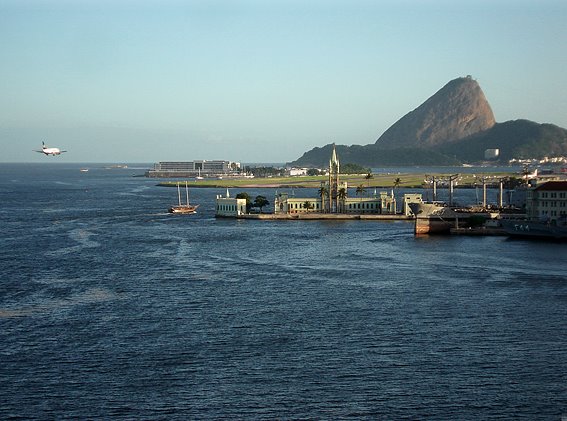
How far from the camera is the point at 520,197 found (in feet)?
244

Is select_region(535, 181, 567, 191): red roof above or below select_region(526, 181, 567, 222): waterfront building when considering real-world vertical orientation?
above

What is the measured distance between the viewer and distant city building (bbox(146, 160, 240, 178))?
17962 cm

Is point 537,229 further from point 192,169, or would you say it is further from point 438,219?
point 192,169

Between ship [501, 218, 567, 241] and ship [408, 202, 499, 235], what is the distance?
3.08m

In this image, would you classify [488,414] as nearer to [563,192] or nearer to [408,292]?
Answer: [408,292]

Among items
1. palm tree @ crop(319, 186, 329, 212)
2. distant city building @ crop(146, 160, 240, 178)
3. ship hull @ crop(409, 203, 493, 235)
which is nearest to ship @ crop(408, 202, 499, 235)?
ship hull @ crop(409, 203, 493, 235)

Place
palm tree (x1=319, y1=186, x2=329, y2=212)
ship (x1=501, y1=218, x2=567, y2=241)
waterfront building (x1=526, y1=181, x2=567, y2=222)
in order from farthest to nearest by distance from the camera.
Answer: palm tree (x1=319, y1=186, x2=329, y2=212) < waterfront building (x1=526, y1=181, x2=567, y2=222) < ship (x1=501, y1=218, x2=567, y2=241)

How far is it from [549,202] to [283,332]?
3466cm

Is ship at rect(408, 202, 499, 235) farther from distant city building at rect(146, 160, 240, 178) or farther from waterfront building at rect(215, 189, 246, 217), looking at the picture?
distant city building at rect(146, 160, 240, 178)

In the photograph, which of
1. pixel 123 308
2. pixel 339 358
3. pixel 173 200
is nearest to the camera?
pixel 339 358

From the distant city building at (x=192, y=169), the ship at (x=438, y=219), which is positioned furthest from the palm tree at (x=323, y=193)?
the distant city building at (x=192, y=169)

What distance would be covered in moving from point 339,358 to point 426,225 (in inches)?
1341

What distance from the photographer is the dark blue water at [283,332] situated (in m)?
18.7

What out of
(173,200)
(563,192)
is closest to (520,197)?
(563,192)
